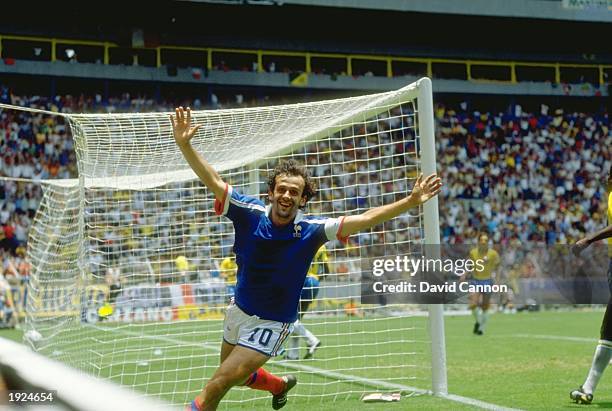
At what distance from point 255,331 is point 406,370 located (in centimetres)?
574

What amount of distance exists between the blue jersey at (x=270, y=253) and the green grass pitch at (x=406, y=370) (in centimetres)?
203

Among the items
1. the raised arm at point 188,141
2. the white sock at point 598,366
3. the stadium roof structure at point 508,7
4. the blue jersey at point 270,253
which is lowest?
the white sock at point 598,366

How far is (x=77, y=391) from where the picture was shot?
4.67 ft

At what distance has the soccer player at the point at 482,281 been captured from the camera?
1739cm

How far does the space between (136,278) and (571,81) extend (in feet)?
92.3

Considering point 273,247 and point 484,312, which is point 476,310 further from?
point 273,247

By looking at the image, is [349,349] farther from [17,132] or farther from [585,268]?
[17,132]

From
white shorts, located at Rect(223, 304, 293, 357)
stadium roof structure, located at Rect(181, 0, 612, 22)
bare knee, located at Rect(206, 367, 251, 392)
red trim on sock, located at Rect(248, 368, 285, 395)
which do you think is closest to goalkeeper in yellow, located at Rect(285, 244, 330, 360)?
red trim on sock, located at Rect(248, 368, 285, 395)

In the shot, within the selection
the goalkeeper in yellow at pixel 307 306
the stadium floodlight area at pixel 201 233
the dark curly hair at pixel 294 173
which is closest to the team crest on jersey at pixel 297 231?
the dark curly hair at pixel 294 173

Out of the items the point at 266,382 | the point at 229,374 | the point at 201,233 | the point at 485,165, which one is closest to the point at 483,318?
the point at 201,233

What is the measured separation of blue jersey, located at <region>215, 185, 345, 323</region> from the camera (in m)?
5.71

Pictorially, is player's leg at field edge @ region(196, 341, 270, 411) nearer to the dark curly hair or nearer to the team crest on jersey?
the team crest on jersey

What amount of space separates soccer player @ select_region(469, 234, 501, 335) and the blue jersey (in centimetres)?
1196

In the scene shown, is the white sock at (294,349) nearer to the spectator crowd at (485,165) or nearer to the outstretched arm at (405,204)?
the outstretched arm at (405,204)
